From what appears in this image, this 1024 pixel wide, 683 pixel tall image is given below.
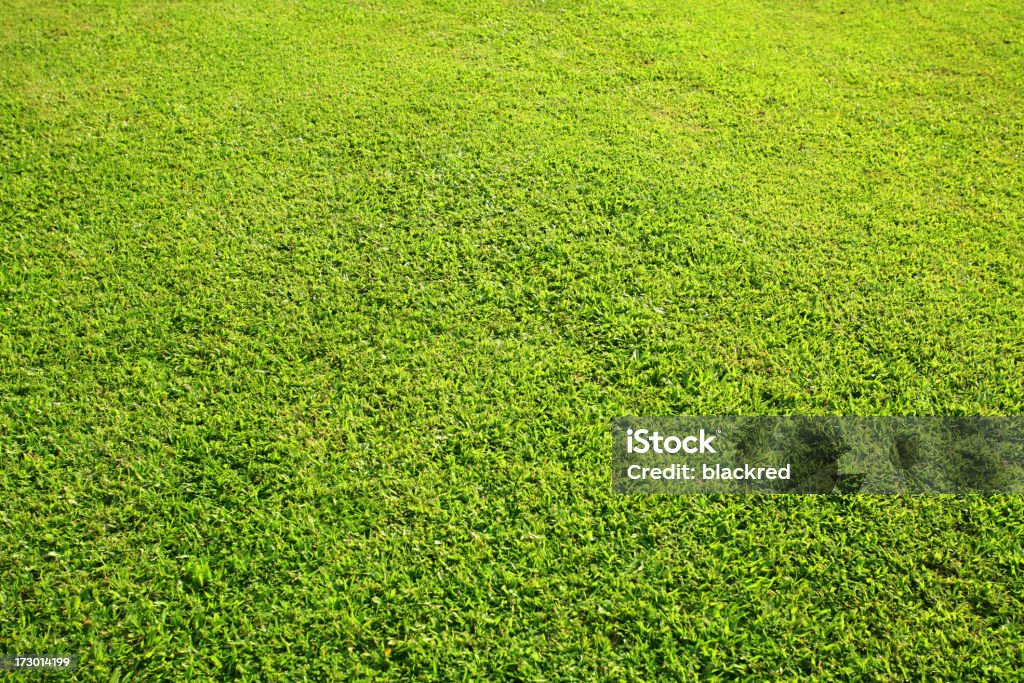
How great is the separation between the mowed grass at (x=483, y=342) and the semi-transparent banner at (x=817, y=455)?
0.12 metres

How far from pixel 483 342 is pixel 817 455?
7.03 feet

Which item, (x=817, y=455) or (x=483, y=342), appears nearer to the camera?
(x=817, y=455)

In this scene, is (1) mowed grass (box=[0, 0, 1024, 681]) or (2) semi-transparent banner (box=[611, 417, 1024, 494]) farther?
(2) semi-transparent banner (box=[611, 417, 1024, 494])

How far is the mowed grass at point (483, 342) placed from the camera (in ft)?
10.8

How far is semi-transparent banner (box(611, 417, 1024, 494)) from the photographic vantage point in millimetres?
3840

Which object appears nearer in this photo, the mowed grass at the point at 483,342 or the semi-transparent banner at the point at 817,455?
the mowed grass at the point at 483,342

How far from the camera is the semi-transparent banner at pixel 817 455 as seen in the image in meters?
3.84

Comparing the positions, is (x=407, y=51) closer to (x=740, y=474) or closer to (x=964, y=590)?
(x=740, y=474)

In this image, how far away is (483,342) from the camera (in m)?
4.62

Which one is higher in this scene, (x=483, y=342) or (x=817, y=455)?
(x=483, y=342)

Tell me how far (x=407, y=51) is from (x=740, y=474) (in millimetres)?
6352

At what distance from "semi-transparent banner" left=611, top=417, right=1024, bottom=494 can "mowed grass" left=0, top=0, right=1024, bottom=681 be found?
0.12 meters

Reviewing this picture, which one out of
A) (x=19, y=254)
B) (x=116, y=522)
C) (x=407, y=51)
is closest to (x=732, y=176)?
(x=407, y=51)

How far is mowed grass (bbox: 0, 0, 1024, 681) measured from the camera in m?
3.29
